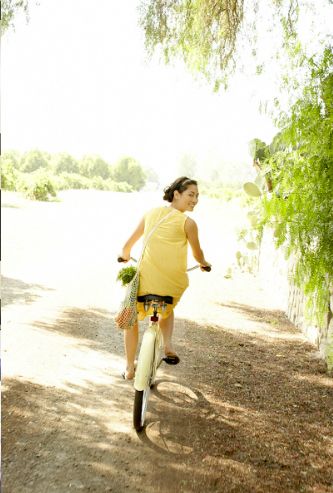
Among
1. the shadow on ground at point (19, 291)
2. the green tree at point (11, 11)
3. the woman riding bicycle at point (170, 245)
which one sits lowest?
the shadow on ground at point (19, 291)

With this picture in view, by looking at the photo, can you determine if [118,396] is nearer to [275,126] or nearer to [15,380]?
[15,380]

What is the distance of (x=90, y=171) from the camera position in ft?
198

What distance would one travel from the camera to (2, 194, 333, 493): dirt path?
304cm

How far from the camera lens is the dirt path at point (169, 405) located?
3.04 metres

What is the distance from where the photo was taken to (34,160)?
61.0 meters

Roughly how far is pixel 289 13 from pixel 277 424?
4.58 meters

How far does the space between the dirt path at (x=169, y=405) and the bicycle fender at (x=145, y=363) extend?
39cm

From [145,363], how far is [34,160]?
6069 cm

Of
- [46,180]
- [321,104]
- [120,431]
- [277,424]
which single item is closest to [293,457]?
[277,424]

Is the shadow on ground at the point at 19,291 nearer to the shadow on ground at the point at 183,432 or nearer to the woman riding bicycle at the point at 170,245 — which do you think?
the shadow on ground at the point at 183,432

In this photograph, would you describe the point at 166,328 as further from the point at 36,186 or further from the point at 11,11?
the point at 36,186

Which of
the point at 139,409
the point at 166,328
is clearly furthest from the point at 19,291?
the point at 139,409

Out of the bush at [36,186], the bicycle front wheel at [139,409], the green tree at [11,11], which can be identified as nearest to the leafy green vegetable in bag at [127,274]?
the bicycle front wheel at [139,409]

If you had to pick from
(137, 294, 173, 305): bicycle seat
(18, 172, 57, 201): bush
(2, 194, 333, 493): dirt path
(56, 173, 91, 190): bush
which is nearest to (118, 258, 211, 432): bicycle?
(137, 294, 173, 305): bicycle seat
